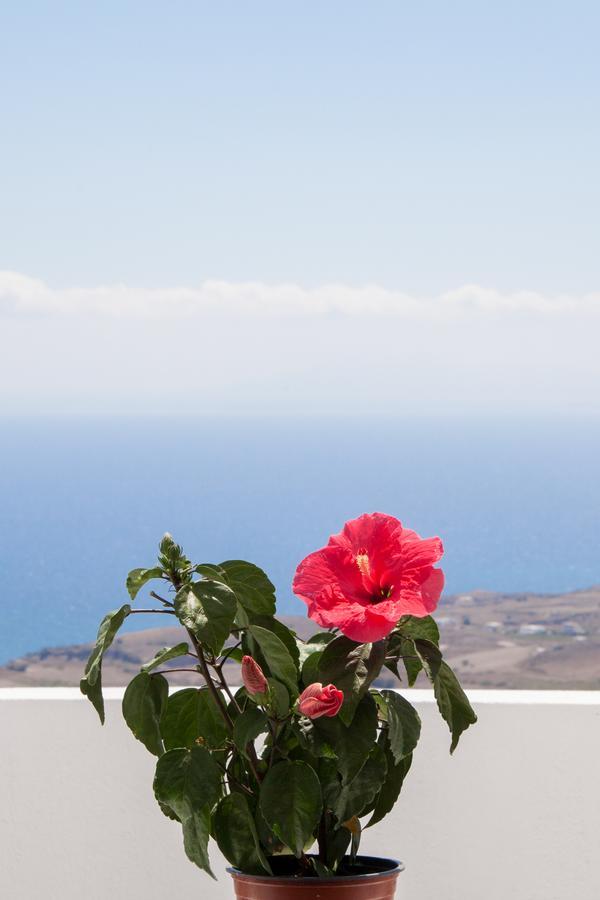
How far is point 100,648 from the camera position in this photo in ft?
4.03

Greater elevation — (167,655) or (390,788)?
(167,655)

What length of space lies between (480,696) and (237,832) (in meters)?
0.93

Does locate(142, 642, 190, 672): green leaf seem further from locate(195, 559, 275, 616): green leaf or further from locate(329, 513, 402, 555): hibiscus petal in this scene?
locate(329, 513, 402, 555): hibiscus petal

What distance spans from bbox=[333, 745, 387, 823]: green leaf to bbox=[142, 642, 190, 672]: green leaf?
249 millimetres

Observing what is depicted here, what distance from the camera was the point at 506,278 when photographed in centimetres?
5322

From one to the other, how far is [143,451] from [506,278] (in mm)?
23657

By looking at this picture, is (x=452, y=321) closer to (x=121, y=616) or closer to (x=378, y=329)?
(x=378, y=329)

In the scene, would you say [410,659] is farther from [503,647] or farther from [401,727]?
[503,647]

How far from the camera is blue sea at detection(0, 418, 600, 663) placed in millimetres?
47094

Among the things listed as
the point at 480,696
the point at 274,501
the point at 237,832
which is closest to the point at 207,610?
the point at 237,832

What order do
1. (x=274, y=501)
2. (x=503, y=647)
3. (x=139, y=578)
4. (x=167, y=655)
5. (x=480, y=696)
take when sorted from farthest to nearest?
(x=274, y=501) < (x=503, y=647) < (x=480, y=696) < (x=167, y=655) < (x=139, y=578)

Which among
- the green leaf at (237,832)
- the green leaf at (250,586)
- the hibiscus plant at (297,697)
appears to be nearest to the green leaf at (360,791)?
the hibiscus plant at (297,697)

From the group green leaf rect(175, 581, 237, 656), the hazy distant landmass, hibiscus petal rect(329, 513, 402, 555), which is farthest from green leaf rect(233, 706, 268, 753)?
the hazy distant landmass

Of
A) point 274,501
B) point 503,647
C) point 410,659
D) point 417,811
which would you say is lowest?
point 503,647
